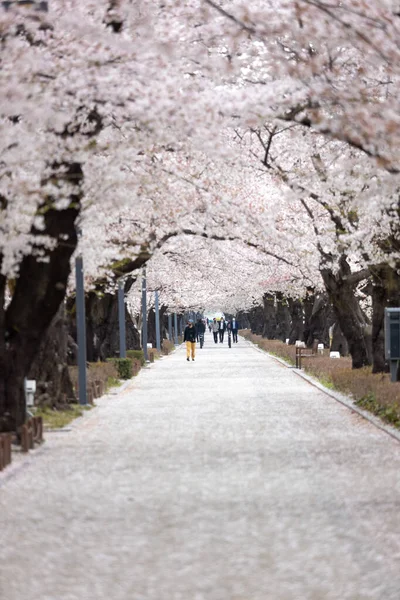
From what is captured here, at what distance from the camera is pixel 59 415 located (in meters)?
22.0

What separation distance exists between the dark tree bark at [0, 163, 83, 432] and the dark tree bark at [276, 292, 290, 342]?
62529 millimetres

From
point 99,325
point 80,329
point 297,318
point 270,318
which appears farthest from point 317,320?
point 270,318

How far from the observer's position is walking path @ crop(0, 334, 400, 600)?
26.8ft

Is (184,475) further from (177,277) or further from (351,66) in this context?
(177,277)

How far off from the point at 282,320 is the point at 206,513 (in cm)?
7387

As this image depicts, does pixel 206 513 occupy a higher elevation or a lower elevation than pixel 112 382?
lower

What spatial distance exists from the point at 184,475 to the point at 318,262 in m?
21.1

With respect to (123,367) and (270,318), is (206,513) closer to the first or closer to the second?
(123,367)

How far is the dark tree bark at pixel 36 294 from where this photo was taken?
55.6 feet

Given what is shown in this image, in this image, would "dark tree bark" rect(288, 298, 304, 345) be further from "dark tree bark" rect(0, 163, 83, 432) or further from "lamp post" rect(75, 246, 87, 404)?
"dark tree bark" rect(0, 163, 83, 432)

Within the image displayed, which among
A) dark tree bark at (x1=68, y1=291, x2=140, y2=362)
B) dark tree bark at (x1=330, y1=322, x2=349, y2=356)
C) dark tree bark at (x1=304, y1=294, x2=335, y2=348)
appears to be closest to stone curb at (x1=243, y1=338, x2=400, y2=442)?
dark tree bark at (x1=68, y1=291, x2=140, y2=362)

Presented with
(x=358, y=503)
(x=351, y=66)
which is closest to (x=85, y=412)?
(x=351, y=66)

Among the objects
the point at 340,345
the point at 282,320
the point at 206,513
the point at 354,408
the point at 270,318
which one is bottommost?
the point at 206,513

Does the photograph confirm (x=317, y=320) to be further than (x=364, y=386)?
Yes
